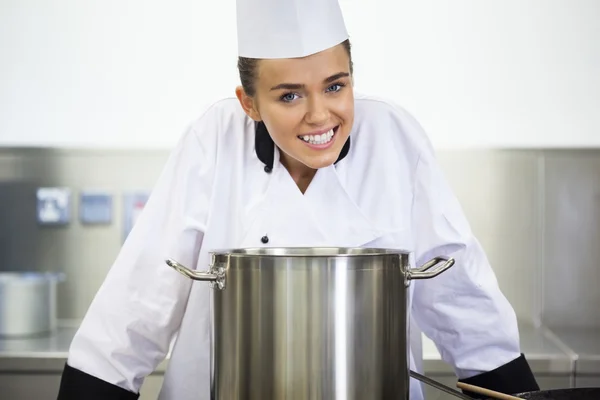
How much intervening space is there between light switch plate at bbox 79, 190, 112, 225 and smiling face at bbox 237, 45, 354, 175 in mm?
1432

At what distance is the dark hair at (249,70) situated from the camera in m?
1.42

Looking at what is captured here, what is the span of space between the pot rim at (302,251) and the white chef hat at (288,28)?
0.33 metres

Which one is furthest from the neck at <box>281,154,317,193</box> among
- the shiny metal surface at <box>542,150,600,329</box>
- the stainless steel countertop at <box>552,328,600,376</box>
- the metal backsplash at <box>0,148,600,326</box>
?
the shiny metal surface at <box>542,150,600,329</box>

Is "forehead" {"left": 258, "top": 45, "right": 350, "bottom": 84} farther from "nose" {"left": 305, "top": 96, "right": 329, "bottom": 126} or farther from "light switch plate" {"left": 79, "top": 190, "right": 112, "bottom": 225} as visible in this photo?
"light switch plate" {"left": 79, "top": 190, "right": 112, "bottom": 225}

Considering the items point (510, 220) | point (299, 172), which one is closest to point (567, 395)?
point (299, 172)

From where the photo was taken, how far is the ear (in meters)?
1.50

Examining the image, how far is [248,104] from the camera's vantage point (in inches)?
59.9

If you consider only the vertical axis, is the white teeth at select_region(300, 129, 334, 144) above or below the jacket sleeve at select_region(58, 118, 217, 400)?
above

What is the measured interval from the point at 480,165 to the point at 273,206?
1.36 metres

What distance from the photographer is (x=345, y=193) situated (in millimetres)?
1502

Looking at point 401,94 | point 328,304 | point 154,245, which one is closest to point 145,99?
point 401,94

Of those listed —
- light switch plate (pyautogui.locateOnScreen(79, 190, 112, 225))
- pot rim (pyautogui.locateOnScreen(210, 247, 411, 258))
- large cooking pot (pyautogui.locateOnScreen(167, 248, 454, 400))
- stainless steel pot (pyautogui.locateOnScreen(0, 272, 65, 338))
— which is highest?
light switch plate (pyautogui.locateOnScreen(79, 190, 112, 225))

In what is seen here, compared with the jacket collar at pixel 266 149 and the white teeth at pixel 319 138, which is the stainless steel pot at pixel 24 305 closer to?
the jacket collar at pixel 266 149

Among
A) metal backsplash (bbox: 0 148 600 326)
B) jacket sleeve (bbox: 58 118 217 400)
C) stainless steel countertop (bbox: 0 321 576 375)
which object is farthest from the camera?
metal backsplash (bbox: 0 148 600 326)
